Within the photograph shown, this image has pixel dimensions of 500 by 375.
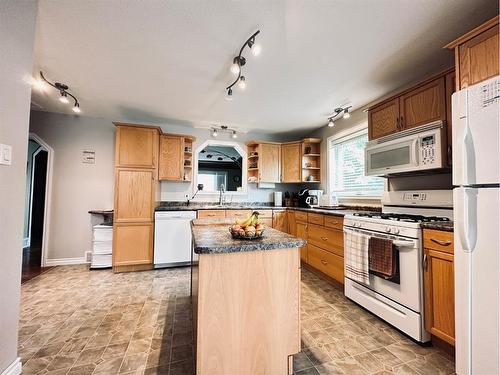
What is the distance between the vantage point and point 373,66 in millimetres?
2195

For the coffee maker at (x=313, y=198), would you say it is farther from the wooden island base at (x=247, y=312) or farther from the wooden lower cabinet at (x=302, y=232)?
the wooden island base at (x=247, y=312)

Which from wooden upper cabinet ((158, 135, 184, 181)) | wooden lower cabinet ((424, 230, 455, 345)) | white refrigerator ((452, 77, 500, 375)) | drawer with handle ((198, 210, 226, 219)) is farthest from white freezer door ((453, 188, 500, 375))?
wooden upper cabinet ((158, 135, 184, 181))

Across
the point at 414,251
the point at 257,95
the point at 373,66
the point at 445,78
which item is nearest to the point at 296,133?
the point at 257,95

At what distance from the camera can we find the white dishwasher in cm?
333

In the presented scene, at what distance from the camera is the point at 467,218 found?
1239 millimetres

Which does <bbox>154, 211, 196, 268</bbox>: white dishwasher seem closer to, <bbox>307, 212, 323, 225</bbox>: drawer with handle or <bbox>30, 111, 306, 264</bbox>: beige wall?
<bbox>30, 111, 306, 264</bbox>: beige wall

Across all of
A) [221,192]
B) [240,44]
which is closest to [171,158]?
[221,192]

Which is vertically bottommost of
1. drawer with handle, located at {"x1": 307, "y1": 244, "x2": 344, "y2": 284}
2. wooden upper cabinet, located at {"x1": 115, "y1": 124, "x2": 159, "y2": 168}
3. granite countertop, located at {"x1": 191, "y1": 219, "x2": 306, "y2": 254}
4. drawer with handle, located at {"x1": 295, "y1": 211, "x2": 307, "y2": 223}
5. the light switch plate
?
drawer with handle, located at {"x1": 307, "y1": 244, "x2": 344, "y2": 284}

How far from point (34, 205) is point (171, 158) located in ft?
12.8

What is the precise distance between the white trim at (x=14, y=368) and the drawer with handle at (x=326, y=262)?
277 cm

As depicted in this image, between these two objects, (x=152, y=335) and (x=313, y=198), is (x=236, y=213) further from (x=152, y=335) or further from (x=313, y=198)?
(x=152, y=335)

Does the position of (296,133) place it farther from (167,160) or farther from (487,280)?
(487,280)

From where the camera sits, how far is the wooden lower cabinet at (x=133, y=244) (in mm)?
3162

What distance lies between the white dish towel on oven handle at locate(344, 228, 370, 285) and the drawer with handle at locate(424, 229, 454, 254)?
47 centimetres
